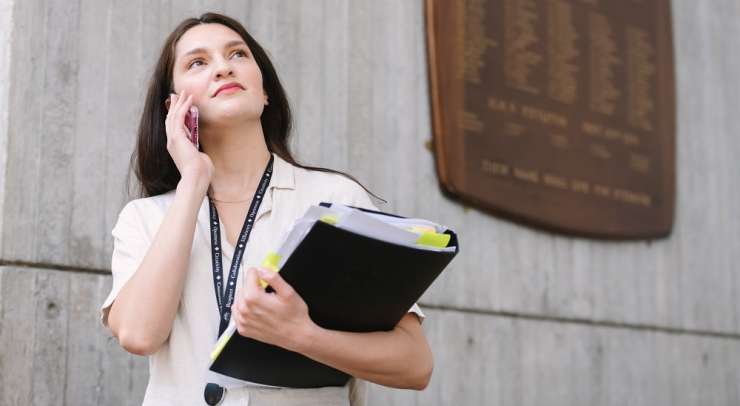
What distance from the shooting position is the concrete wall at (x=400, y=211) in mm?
2836

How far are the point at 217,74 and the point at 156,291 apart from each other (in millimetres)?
500

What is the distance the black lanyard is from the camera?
73.5 inches

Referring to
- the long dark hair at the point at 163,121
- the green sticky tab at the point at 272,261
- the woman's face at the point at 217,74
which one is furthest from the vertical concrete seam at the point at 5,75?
the green sticky tab at the point at 272,261

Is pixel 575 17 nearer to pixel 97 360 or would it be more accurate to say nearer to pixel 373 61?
pixel 373 61

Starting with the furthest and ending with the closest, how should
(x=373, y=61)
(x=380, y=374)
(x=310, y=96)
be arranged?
(x=373, y=61) < (x=310, y=96) < (x=380, y=374)

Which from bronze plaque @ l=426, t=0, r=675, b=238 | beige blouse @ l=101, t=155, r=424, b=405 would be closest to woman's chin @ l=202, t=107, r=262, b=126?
beige blouse @ l=101, t=155, r=424, b=405

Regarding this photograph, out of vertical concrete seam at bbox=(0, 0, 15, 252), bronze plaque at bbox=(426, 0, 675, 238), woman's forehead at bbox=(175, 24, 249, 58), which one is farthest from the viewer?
bronze plaque at bbox=(426, 0, 675, 238)

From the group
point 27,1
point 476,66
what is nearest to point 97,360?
point 27,1

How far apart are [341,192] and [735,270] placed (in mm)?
3734

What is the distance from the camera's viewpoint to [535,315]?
4285 millimetres

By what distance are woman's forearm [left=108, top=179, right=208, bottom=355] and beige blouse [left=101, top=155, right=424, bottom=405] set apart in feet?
0.17

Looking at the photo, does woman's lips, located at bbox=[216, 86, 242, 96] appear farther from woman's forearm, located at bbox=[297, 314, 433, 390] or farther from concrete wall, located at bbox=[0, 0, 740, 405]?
concrete wall, located at bbox=[0, 0, 740, 405]

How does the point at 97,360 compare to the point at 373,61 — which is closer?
the point at 97,360

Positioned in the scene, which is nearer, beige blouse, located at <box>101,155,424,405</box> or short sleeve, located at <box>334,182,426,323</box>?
beige blouse, located at <box>101,155,424,405</box>
